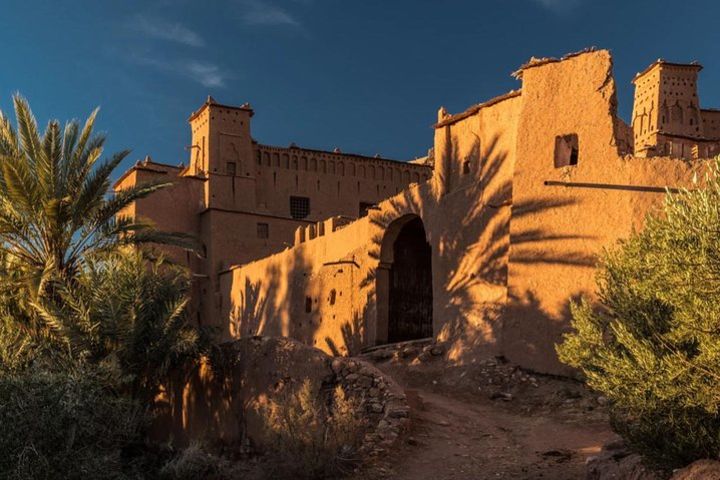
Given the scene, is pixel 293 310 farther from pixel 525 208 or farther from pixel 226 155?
pixel 525 208

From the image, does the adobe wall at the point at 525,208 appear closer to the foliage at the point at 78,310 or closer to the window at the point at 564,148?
the window at the point at 564,148

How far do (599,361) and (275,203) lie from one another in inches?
1017

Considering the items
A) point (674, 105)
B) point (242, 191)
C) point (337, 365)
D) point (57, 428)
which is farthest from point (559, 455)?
point (674, 105)

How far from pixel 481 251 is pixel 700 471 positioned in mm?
10442

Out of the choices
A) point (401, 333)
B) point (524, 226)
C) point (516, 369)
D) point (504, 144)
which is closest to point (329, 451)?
point (516, 369)

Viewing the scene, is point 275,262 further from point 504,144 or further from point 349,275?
point 504,144

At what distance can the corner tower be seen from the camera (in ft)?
107

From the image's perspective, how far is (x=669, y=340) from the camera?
811 cm

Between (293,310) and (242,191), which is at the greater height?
(242,191)

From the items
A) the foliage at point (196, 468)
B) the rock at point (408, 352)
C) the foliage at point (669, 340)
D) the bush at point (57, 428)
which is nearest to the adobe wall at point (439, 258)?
the rock at point (408, 352)

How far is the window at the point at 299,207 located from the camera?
111 ft

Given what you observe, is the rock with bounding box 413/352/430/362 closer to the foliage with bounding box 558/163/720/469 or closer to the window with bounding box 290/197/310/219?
the foliage with bounding box 558/163/720/469

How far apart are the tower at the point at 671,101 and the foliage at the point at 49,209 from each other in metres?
27.8

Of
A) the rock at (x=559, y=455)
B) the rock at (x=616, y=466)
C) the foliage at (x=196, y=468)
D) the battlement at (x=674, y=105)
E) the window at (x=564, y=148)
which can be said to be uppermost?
the battlement at (x=674, y=105)
